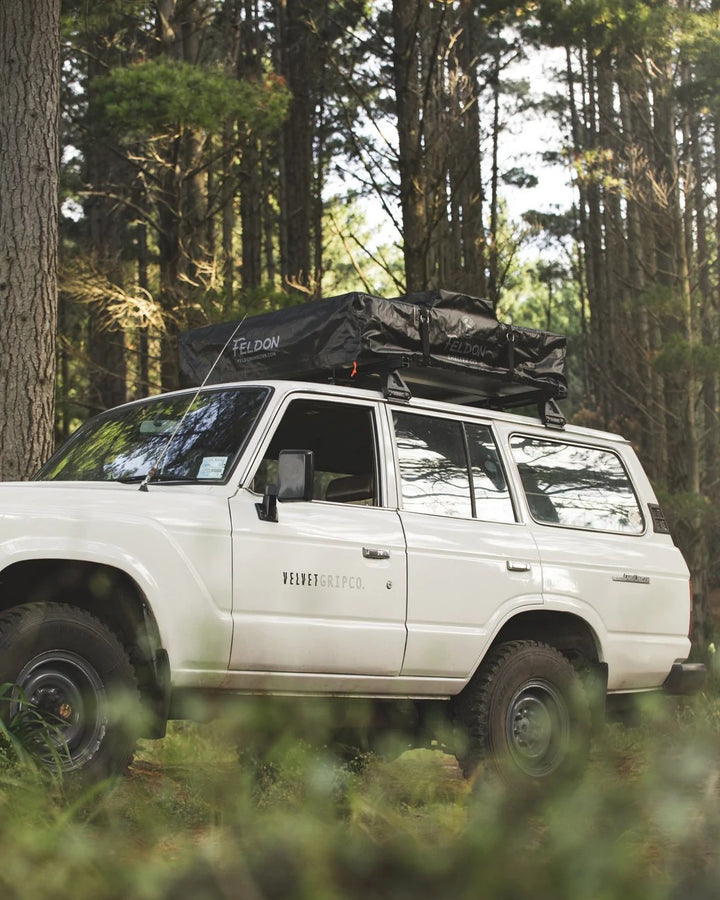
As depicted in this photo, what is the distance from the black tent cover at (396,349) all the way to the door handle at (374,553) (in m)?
1.05

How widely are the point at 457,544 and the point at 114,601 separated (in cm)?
203

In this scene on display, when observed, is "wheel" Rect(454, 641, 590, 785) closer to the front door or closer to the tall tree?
the front door

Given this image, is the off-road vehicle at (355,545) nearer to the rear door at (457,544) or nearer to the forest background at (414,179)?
the rear door at (457,544)

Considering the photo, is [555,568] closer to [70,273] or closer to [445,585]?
[445,585]

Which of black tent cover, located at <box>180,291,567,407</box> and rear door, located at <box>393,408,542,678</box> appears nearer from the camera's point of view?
rear door, located at <box>393,408,542,678</box>

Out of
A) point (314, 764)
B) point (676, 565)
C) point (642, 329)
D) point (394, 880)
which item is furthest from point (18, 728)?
point (642, 329)

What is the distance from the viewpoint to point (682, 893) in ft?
5.17

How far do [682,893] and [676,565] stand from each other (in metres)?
6.28

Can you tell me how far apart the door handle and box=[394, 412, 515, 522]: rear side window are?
1.39 ft

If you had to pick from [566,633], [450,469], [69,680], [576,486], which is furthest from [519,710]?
[69,680]

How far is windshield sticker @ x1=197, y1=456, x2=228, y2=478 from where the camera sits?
571 cm

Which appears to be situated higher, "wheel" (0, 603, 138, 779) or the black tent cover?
the black tent cover

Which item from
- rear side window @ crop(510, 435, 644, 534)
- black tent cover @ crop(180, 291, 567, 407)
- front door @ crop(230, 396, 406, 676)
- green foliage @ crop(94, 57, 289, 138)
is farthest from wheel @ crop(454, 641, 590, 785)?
green foliage @ crop(94, 57, 289, 138)

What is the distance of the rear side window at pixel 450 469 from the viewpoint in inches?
256
